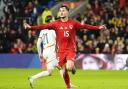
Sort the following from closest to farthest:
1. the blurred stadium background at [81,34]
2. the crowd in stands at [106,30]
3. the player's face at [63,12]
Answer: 1. the player's face at [63,12]
2. the blurred stadium background at [81,34]
3. the crowd in stands at [106,30]

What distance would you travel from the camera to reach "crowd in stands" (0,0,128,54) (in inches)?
1104

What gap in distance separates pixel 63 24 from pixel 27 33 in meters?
16.1

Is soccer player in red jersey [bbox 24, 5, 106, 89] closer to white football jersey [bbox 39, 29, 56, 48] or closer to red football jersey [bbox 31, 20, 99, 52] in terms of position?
red football jersey [bbox 31, 20, 99, 52]

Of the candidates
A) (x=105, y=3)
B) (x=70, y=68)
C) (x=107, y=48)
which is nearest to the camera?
(x=70, y=68)

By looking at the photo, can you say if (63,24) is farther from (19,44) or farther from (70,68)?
(19,44)

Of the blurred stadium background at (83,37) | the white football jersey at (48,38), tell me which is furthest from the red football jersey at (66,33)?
the blurred stadium background at (83,37)

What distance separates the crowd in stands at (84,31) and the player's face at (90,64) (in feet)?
2.08

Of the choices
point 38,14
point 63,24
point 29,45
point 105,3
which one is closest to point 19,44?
point 29,45

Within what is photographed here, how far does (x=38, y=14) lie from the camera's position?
32.5 metres

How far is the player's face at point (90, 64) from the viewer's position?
27.5m

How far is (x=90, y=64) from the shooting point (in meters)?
27.6

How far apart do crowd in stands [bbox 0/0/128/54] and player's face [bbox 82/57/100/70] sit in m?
0.63

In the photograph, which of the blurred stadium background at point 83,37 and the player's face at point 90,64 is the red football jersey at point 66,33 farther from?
the player's face at point 90,64

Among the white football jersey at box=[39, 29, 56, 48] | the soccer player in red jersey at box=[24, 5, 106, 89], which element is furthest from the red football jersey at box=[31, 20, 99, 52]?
the white football jersey at box=[39, 29, 56, 48]
